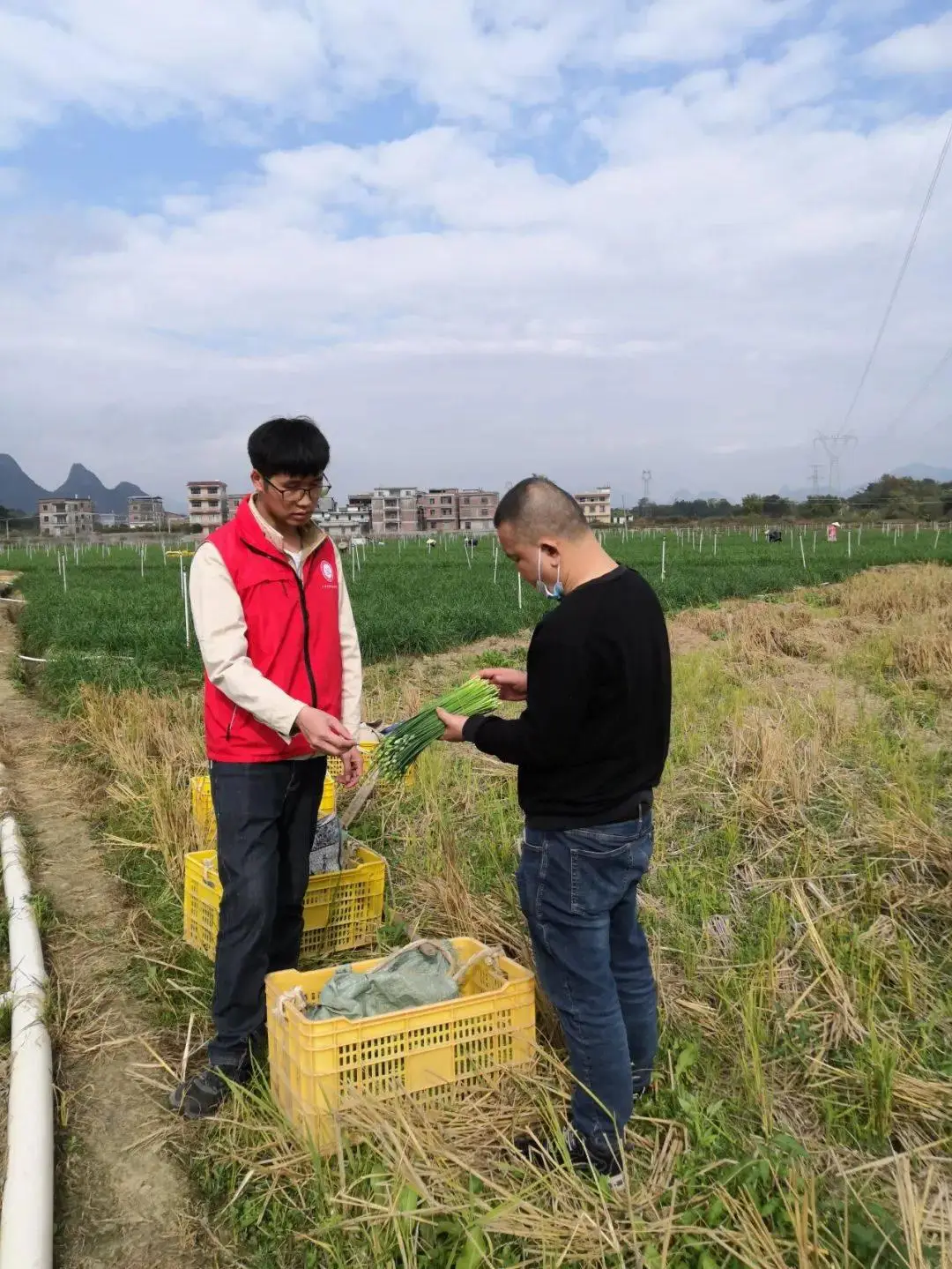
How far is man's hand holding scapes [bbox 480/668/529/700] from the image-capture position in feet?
8.74

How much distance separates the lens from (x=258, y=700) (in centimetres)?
255

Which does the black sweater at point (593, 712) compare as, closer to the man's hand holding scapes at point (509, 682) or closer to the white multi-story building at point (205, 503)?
the man's hand holding scapes at point (509, 682)

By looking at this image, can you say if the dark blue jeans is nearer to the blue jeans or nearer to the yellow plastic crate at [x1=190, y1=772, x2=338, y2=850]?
the blue jeans

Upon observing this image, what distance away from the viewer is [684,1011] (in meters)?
2.93

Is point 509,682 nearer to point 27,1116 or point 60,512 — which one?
point 27,1116

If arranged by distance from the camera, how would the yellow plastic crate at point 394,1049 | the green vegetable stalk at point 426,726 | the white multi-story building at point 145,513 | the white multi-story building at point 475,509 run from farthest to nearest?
the white multi-story building at point 475,509, the white multi-story building at point 145,513, the green vegetable stalk at point 426,726, the yellow plastic crate at point 394,1049

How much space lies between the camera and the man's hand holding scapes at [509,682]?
2664 mm

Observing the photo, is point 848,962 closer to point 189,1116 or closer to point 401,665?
point 189,1116

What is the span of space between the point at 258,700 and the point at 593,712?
96 centimetres

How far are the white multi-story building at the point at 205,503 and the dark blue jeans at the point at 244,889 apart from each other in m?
76.6

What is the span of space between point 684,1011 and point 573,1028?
79cm

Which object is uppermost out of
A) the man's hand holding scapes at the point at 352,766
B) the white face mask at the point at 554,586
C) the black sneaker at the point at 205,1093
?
the white face mask at the point at 554,586

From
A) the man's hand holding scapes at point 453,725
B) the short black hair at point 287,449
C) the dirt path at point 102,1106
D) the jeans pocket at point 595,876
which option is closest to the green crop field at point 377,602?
the dirt path at point 102,1106

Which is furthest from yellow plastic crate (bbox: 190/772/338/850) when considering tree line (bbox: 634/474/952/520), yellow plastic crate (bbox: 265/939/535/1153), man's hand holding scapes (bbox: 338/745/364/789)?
tree line (bbox: 634/474/952/520)
